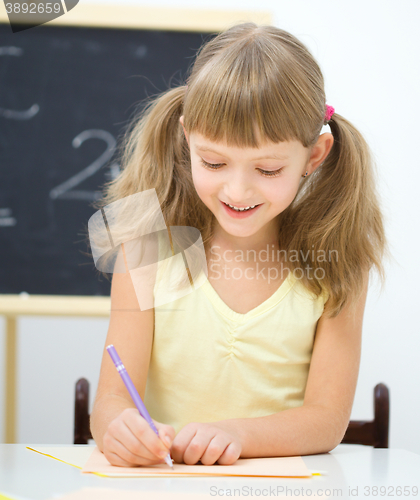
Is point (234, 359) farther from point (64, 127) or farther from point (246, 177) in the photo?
point (64, 127)

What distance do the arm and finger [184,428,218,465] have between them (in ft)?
0.17

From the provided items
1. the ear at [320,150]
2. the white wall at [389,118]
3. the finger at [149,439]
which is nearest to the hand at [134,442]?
the finger at [149,439]

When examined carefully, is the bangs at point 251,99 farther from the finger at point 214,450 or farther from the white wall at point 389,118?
the white wall at point 389,118

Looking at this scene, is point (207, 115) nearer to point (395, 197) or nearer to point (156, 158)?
point (156, 158)

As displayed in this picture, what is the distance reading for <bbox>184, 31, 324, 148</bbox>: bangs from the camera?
0.61 meters

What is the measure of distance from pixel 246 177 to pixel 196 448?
309 mm

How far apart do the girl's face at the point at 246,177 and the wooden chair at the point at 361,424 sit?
1.12 ft

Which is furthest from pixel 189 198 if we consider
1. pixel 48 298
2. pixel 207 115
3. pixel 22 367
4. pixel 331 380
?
pixel 22 367

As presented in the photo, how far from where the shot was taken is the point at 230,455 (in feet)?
1.75

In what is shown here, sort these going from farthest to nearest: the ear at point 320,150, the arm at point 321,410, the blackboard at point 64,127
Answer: the blackboard at point 64,127 < the ear at point 320,150 < the arm at point 321,410

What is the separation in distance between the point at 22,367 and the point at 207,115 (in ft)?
4.04

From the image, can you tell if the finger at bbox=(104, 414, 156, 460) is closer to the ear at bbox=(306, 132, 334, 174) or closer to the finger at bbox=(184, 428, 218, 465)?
the finger at bbox=(184, 428, 218, 465)

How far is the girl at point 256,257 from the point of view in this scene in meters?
0.64

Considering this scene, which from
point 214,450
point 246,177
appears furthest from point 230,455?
point 246,177
